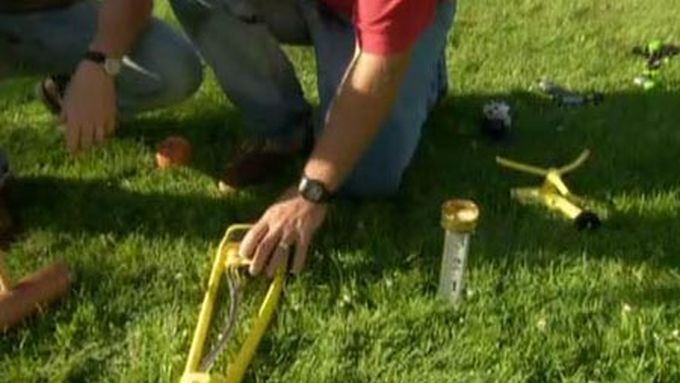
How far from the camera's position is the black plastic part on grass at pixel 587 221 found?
3107mm

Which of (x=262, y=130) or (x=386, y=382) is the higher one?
(x=262, y=130)

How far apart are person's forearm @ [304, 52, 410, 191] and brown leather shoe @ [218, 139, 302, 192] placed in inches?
27.5

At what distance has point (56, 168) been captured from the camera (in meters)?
3.41

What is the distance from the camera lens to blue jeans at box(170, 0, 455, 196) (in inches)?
127

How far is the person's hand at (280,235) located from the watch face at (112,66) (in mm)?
610

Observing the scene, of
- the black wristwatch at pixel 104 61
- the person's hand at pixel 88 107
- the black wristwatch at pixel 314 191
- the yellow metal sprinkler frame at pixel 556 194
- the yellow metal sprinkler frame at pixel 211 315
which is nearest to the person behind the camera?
the yellow metal sprinkler frame at pixel 211 315

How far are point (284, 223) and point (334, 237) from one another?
1.71 ft

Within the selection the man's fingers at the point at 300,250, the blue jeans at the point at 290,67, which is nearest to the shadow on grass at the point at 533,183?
the blue jeans at the point at 290,67

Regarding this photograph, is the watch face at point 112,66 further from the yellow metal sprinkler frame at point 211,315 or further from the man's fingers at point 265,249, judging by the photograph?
the man's fingers at point 265,249

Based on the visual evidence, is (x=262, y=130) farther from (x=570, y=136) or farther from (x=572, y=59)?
(x=572, y=59)

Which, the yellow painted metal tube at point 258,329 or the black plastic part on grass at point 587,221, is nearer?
the yellow painted metal tube at point 258,329

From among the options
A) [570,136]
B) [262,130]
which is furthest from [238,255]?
[570,136]

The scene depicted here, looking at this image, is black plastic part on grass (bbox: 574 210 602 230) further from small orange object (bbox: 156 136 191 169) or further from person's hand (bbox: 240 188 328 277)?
small orange object (bbox: 156 136 191 169)

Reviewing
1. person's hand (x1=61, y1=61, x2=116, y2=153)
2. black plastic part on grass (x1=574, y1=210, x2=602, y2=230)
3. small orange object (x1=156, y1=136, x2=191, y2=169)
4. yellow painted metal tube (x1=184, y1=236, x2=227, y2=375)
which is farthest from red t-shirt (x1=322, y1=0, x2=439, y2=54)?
small orange object (x1=156, y1=136, x2=191, y2=169)
